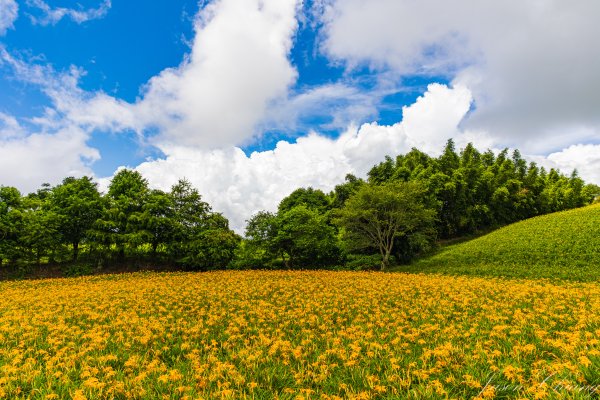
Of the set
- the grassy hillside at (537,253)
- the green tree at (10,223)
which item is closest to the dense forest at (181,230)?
the green tree at (10,223)

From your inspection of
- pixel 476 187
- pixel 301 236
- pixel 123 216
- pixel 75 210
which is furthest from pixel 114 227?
pixel 476 187

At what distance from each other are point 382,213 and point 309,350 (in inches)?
1074

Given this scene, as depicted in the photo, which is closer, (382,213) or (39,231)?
(39,231)

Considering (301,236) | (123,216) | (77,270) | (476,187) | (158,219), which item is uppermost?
(476,187)

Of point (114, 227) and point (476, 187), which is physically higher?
point (476, 187)

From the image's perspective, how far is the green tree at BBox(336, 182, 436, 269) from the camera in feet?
103

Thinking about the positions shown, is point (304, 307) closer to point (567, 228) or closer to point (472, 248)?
point (472, 248)

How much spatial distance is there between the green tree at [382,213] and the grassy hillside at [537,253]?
176 inches

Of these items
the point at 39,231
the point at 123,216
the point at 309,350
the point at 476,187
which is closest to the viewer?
the point at 309,350

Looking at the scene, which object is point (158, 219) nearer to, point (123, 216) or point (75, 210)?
point (123, 216)

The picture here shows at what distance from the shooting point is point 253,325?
9.39 metres

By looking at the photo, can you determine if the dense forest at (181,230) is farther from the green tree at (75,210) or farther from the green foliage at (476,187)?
the green foliage at (476,187)

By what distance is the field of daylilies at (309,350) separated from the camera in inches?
188

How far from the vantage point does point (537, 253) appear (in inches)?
1096
